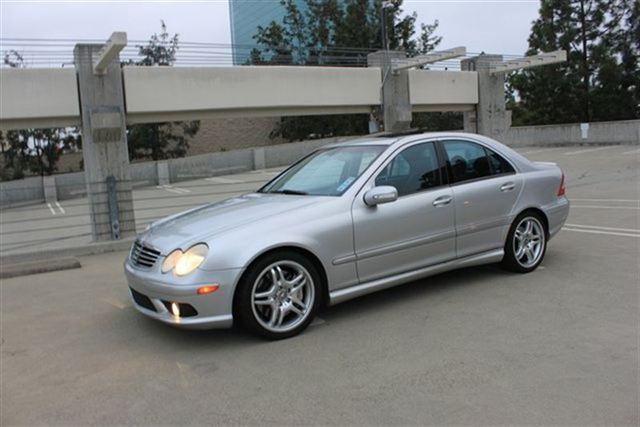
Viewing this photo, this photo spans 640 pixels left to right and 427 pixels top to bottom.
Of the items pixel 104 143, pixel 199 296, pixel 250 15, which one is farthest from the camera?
pixel 250 15

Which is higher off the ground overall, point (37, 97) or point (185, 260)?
point (37, 97)

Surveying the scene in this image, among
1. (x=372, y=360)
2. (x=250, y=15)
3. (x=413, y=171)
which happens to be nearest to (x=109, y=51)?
(x=413, y=171)

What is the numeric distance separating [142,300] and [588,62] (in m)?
38.6

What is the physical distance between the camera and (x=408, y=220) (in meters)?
5.06

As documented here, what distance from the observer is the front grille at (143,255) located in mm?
4488

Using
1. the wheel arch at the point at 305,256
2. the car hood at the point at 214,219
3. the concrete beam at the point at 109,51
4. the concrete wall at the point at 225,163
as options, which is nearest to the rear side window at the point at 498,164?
the car hood at the point at 214,219

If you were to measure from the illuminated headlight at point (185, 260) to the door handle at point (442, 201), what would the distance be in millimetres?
2188

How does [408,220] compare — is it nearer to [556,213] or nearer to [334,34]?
[556,213]

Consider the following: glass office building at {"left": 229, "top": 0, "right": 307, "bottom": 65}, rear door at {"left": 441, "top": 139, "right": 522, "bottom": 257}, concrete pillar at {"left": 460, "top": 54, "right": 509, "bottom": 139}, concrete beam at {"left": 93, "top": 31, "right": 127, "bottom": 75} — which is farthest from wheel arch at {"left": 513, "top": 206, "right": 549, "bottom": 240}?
glass office building at {"left": 229, "top": 0, "right": 307, "bottom": 65}

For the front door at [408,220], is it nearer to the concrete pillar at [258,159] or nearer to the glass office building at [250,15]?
the concrete pillar at [258,159]

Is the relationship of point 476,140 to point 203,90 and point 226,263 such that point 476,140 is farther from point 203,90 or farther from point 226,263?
point 203,90

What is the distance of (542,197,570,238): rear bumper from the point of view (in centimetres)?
620

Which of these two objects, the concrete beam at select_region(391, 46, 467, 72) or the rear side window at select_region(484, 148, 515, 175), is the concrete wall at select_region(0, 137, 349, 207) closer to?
the concrete beam at select_region(391, 46, 467, 72)

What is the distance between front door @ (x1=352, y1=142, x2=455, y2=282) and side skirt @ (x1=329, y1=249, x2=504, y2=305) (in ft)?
0.17
